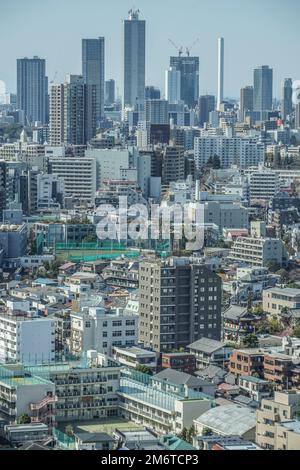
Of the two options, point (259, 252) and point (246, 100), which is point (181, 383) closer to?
point (259, 252)

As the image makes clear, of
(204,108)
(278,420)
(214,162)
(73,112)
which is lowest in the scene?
(278,420)

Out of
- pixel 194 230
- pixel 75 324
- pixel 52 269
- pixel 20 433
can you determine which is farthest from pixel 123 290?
pixel 20 433

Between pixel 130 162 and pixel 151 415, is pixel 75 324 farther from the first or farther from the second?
pixel 130 162

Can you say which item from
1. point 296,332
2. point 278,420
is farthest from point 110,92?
point 278,420

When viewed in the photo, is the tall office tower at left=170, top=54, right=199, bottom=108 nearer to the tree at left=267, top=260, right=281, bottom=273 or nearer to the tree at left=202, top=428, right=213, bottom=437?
the tree at left=267, top=260, right=281, bottom=273

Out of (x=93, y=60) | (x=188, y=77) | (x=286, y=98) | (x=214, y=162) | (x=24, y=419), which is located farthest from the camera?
(x=188, y=77)

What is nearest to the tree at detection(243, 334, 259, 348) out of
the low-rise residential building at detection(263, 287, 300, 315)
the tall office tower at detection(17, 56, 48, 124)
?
the low-rise residential building at detection(263, 287, 300, 315)
